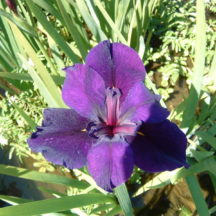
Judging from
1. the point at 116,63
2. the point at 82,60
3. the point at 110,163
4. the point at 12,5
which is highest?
the point at 12,5

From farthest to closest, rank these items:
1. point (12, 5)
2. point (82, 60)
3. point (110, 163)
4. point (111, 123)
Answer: point (82, 60) < point (12, 5) < point (111, 123) < point (110, 163)

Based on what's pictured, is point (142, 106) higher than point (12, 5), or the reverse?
point (12, 5)

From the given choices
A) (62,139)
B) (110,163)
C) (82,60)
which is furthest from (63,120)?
(82,60)

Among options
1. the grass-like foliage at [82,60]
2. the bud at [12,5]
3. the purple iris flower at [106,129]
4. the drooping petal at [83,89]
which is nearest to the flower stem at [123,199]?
the grass-like foliage at [82,60]

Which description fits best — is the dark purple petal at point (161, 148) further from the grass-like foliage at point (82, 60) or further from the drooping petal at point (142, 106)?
the grass-like foliage at point (82, 60)

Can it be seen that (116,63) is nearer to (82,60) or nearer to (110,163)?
(110,163)

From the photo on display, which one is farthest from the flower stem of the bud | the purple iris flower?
the bud

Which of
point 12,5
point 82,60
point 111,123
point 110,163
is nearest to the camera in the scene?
point 110,163
